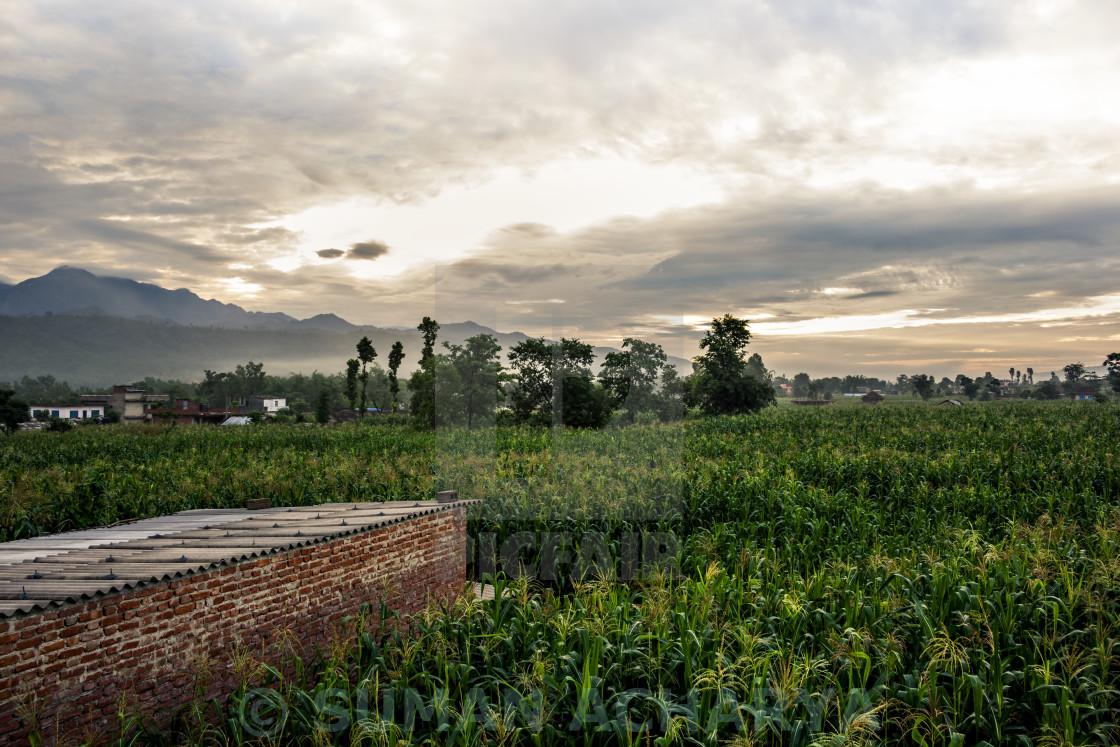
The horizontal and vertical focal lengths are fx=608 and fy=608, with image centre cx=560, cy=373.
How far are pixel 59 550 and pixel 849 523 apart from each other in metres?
13.3

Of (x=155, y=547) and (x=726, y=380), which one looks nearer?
(x=155, y=547)

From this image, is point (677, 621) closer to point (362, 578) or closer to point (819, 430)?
point (362, 578)

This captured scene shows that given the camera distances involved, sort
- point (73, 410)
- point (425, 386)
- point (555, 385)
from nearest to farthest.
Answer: point (555, 385) < point (425, 386) < point (73, 410)

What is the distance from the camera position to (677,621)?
6.39 meters

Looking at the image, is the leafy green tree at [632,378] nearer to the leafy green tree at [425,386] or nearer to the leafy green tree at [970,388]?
the leafy green tree at [425,386]

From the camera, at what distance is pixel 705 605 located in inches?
257

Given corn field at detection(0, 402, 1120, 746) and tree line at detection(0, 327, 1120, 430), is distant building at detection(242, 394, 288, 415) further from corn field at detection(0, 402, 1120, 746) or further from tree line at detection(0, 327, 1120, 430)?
corn field at detection(0, 402, 1120, 746)

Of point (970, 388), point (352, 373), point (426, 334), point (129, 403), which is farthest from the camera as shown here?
point (970, 388)

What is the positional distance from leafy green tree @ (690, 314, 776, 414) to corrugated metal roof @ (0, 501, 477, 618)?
42459mm

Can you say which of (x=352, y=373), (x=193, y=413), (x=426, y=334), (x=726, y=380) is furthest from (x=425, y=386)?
(x=193, y=413)

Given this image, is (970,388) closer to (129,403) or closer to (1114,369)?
(1114,369)

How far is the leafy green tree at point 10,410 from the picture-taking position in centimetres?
4572

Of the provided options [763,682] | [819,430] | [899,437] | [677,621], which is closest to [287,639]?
[677,621]

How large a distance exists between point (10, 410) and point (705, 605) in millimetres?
58699
